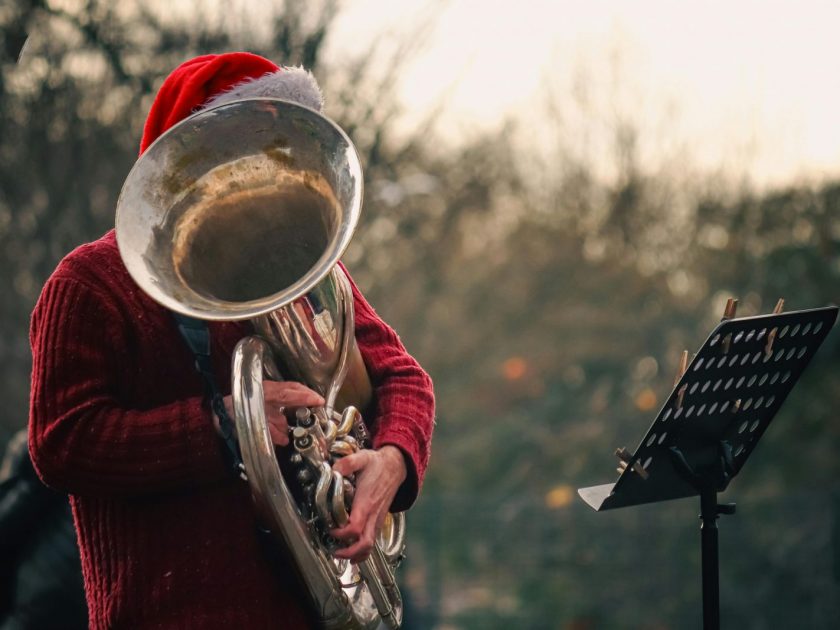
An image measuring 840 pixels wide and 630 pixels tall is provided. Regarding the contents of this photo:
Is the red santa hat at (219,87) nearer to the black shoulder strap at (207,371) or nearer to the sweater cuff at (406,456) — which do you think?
the black shoulder strap at (207,371)

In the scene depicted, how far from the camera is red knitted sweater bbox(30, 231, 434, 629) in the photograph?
73.9 inches

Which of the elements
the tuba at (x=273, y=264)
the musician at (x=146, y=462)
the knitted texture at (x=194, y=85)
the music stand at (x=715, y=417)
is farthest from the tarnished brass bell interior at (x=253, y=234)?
the music stand at (x=715, y=417)

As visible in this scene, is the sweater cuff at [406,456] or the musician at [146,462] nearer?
the musician at [146,462]

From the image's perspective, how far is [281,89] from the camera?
85.5 inches

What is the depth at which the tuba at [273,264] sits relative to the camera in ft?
6.23

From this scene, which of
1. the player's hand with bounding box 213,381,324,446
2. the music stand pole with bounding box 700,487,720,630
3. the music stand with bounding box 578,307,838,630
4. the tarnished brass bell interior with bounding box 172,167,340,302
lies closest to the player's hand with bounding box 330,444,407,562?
the player's hand with bounding box 213,381,324,446

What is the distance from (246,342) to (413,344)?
11355mm

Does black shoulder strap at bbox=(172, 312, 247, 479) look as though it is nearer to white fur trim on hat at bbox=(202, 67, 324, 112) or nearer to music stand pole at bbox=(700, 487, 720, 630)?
white fur trim on hat at bbox=(202, 67, 324, 112)

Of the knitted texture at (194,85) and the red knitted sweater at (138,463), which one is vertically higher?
the knitted texture at (194,85)

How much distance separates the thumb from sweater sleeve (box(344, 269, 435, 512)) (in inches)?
4.3

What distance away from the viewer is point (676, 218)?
1297 centimetres

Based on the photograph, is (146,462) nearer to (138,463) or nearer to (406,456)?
(138,463)

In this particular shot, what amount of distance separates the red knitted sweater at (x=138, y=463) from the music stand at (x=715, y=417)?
0.88 meters

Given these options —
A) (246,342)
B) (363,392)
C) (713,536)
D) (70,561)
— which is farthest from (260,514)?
(70,561)
